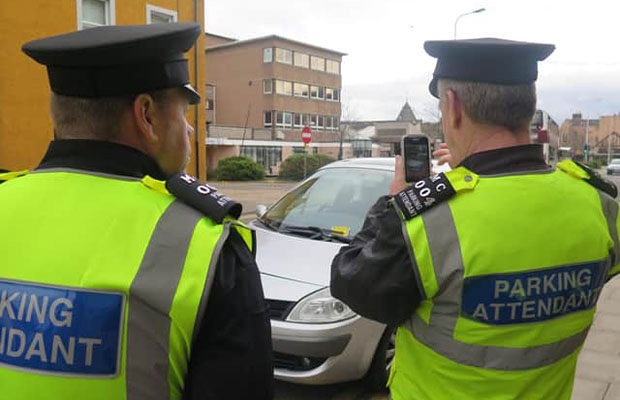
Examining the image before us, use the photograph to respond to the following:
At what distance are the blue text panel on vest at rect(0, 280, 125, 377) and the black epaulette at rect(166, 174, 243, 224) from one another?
0.27 meters

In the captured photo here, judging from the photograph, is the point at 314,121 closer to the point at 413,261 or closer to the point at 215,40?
the point at 215,40

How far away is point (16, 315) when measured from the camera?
115cm

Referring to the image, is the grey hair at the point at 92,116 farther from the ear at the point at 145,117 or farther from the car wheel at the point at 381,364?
the car wheel at the point at 381,364

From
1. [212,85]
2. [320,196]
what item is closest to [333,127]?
[212,85]

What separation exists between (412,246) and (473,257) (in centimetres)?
17

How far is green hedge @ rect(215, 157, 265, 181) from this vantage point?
110 feet

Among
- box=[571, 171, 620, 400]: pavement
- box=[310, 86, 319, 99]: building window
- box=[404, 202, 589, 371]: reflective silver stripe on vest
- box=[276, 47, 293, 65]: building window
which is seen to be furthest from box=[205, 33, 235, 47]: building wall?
box=[404, 202, 589, 371]: reflective silver stripe on vest

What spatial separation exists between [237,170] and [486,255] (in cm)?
3262

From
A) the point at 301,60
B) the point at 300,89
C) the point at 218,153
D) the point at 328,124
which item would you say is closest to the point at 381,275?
the point at 218,153

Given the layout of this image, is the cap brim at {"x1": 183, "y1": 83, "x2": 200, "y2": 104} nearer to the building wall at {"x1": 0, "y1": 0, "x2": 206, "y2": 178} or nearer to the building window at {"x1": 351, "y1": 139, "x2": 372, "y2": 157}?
the building wall at {"x1": 0, "y1": 0, "x2": 206, "y2": 178}

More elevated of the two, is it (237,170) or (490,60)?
(490,60)

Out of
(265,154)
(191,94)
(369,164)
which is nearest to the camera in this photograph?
(191,94)

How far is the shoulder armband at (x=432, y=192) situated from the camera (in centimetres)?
155

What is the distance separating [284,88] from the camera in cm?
5559
